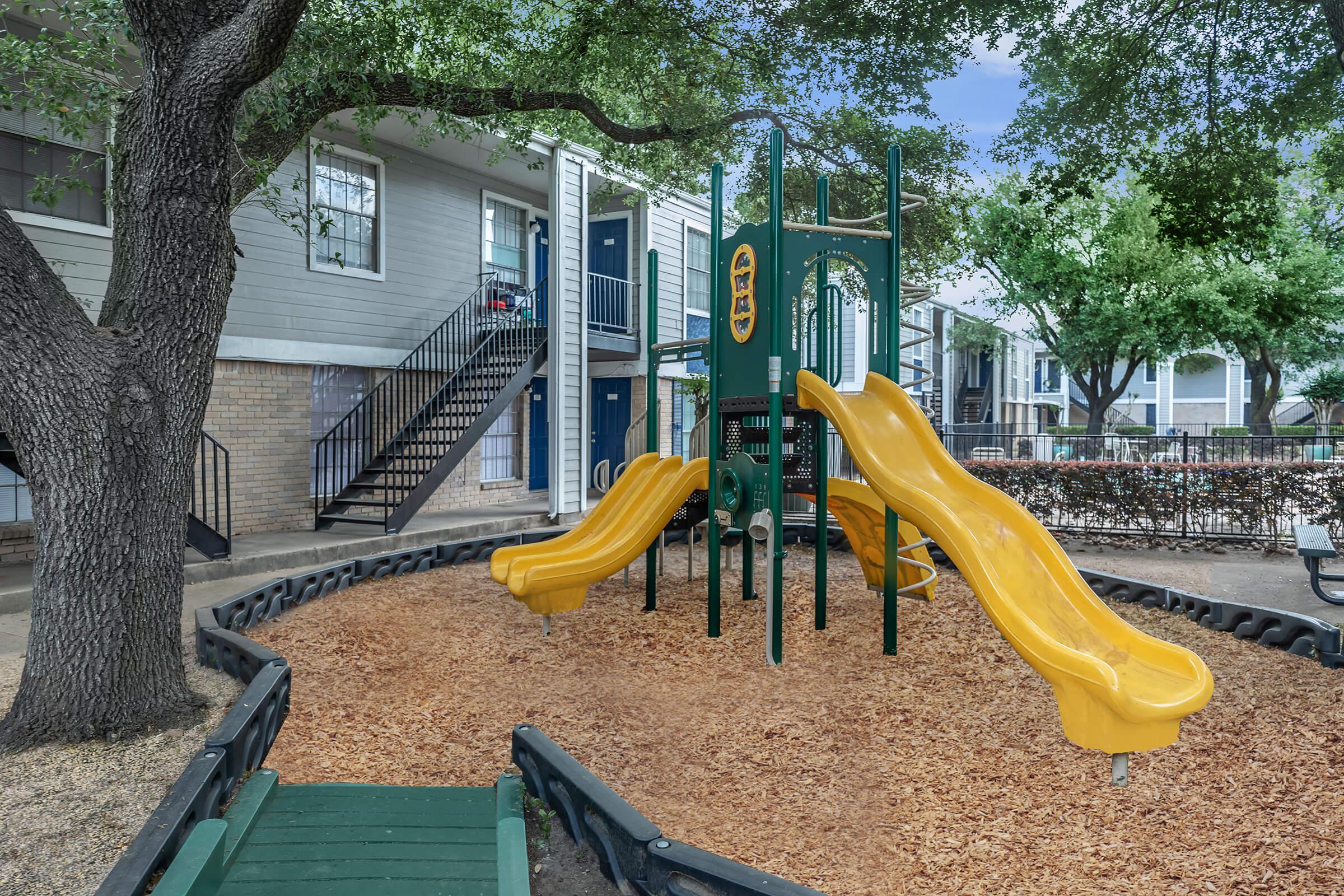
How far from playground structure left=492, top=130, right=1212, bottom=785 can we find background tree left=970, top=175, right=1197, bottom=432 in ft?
60.6

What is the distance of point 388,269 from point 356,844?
34.7 feet

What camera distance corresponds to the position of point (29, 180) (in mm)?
8984

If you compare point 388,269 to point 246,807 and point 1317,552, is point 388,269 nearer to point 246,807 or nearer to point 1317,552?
point 246,807

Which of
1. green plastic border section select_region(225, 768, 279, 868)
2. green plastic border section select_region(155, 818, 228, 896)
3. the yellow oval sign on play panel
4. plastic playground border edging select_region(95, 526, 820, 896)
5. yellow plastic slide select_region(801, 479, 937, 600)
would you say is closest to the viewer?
green plastic border section select_region(155, 818, 228, 896)

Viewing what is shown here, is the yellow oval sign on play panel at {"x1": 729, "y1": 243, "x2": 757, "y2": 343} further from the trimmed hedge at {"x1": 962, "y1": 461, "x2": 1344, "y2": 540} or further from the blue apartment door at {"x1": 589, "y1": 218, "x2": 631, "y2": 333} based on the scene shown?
the blue apartment door at {"x1": 589, "y1": 218, "x2": 631, "y2": 333}

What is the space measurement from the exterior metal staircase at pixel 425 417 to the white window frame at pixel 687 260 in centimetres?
371

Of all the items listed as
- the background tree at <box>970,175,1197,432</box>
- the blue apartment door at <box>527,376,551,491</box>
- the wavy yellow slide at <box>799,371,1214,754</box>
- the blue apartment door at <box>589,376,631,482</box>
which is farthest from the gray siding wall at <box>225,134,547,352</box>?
the background tree at <box>970,175,1197,432</box>

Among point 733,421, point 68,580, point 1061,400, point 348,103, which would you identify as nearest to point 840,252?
point 733,421

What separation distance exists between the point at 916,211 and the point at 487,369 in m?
6.77

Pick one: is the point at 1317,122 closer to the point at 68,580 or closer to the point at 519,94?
the point at 519,94

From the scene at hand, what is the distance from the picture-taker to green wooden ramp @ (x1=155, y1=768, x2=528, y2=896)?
2727 mm

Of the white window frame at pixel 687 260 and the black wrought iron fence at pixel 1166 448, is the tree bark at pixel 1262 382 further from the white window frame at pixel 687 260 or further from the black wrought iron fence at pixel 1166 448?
the white window frame at pixel 687 260

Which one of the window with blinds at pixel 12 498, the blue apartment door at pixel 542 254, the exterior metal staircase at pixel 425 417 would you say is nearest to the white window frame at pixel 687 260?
the blue apartment door at pixel 542 254

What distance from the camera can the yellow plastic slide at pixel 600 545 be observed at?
22.3ft
